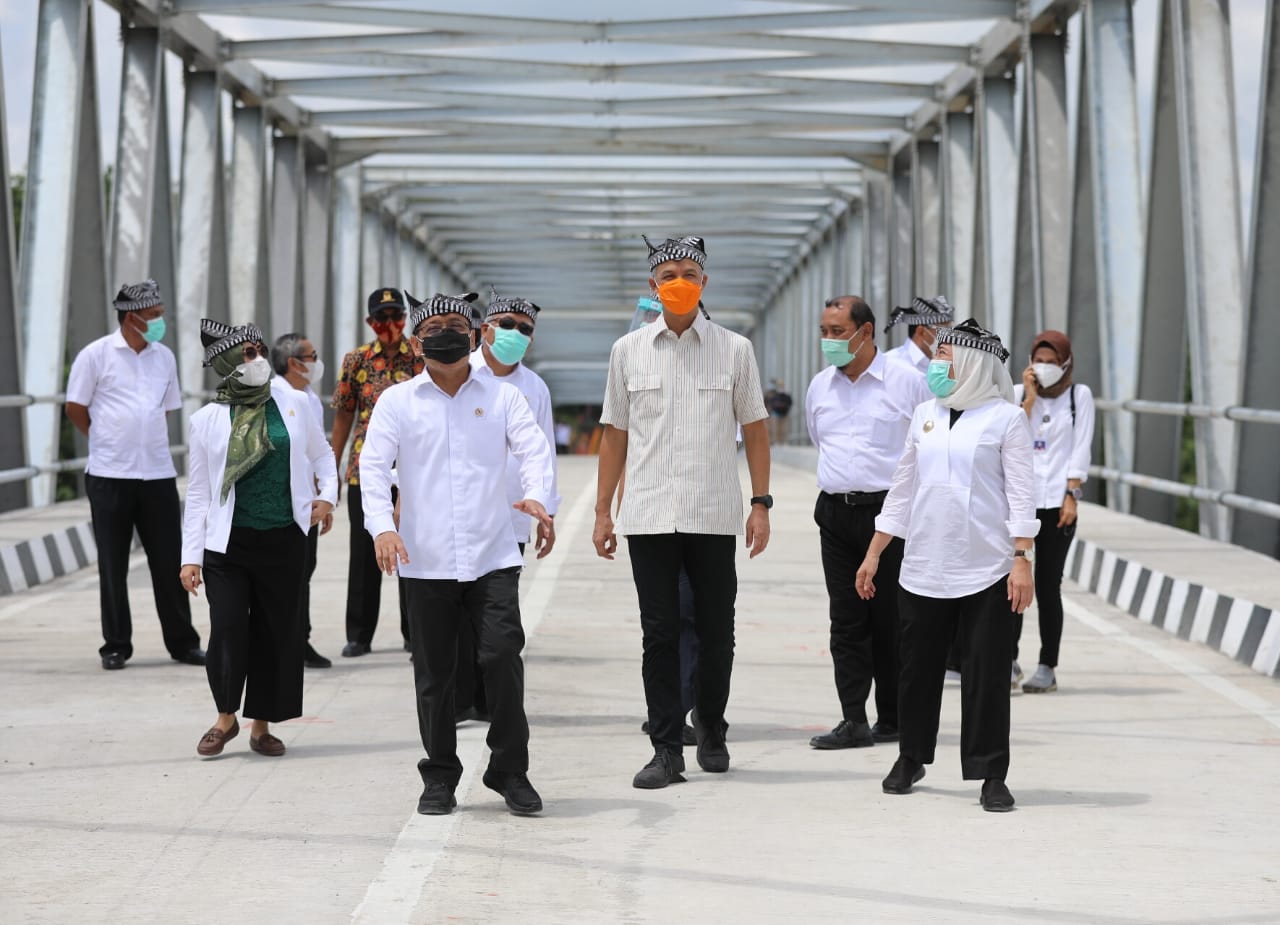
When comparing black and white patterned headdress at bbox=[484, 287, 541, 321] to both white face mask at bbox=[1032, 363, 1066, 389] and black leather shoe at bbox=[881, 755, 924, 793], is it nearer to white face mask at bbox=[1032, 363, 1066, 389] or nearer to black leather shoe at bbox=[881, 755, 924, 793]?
white face mask at bbox=[1032, 363, 1066, 389]

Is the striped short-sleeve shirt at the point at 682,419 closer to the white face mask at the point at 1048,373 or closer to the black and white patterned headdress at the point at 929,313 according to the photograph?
the black and white patterned headdress at the point at 929,313

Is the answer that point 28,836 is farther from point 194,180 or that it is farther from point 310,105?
point 310,105

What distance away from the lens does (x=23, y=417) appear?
16172 millimetres

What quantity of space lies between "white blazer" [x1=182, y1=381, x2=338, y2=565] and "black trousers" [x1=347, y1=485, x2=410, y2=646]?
2541mm

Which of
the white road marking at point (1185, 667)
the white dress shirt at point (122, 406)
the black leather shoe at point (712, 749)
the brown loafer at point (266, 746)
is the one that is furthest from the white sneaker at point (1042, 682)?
the white dress shirt at point (122, 406)

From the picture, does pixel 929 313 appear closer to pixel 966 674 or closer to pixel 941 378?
pixel 941 378

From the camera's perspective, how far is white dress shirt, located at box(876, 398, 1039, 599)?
693 cm

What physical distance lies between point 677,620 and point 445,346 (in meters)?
1.26

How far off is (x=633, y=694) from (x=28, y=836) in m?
3.56

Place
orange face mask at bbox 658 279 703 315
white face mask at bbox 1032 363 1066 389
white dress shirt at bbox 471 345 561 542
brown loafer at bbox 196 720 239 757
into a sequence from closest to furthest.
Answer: orange face mask at bbox 658 279 703 315
brown loafer at bbox 196 720 239 757
white dress shirt at bbox 471 345 561 542
white face mask at bbox 1032 363 1066 389

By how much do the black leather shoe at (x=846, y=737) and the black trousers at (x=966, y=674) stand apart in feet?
2.85

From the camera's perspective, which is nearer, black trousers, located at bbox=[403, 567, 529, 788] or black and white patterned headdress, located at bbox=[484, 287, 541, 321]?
black trousers, located at bbox=[403, 567, 529, 788]

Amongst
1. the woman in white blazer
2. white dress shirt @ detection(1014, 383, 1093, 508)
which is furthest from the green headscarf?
white dress shirt @ detection(1014, 383, 1093, 508)

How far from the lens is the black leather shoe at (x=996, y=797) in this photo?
6668mm
